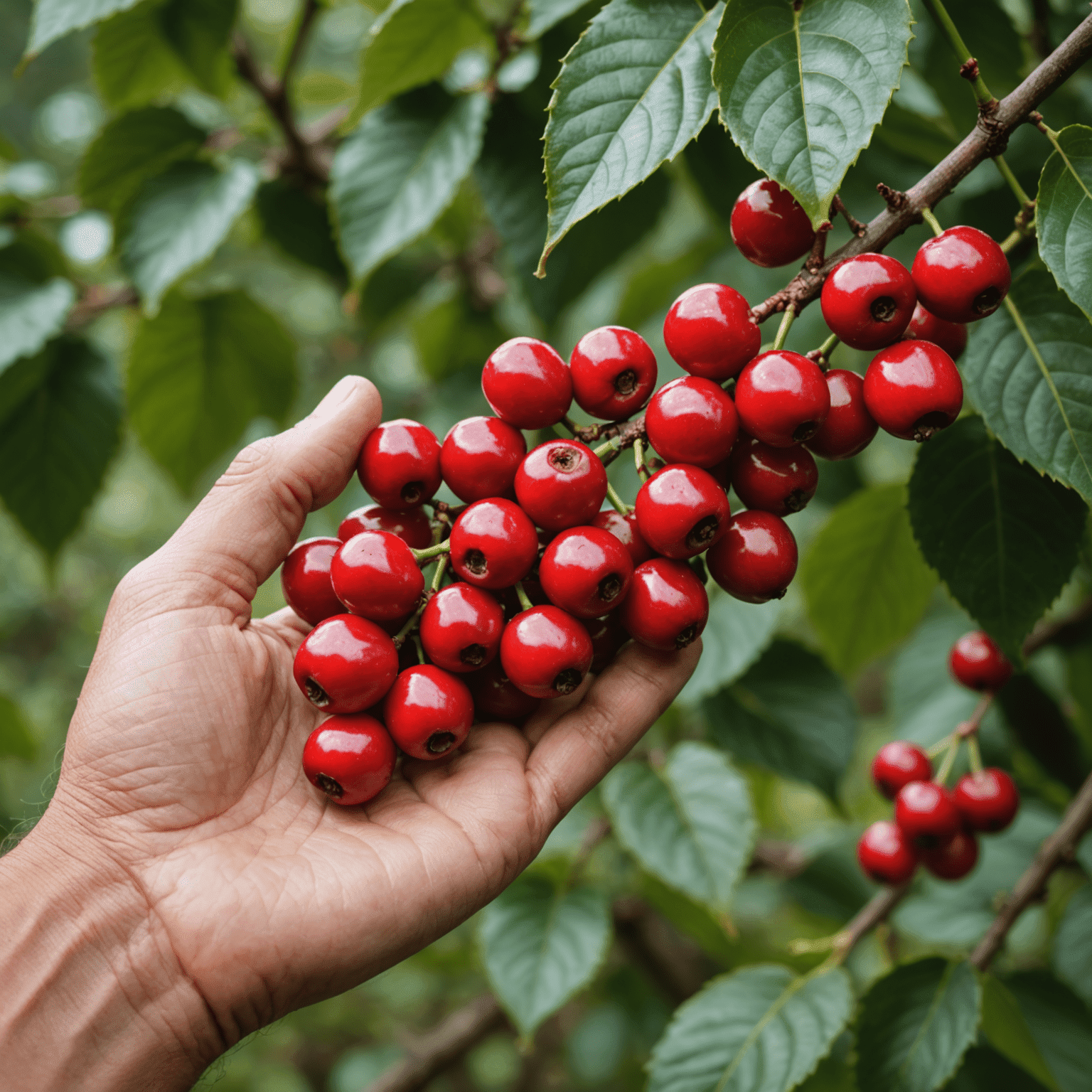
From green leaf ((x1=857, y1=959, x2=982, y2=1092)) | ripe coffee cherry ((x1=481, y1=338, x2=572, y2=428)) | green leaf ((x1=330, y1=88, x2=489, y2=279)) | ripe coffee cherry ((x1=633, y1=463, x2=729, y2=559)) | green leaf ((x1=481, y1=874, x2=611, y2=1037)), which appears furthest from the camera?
green leaf ((x1=481, y1=874, x2=611, y2=1037))

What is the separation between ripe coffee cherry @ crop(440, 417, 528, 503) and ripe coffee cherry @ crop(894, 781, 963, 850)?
1264 mm

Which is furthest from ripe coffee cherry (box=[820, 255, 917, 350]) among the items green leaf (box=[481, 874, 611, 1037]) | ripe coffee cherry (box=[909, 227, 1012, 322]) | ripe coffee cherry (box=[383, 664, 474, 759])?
green leaf (box=[481, 874, 611, 1037])

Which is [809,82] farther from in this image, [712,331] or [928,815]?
[928,815]

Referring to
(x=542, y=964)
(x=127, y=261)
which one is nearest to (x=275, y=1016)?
(x=542, y=964)

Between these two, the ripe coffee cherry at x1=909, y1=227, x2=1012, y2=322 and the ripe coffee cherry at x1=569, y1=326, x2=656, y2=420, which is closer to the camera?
the ripe coffee cherry at x1=909, y1=227, x2=1012, y2=322

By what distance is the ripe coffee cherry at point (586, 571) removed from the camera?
1267 millimetres

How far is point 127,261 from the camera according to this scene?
2176 mm

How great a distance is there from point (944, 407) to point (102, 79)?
2349mm

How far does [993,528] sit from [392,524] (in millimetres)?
1026

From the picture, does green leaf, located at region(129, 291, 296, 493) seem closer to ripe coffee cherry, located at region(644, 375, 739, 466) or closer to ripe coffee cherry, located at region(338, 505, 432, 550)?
ripe coffee cherry, located at region(338, 505, 432, 550)

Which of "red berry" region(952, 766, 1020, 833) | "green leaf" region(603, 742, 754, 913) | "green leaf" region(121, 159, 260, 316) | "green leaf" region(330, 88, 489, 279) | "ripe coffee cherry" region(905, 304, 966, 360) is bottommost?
"red berry" region(952, 766, 1020, 833)

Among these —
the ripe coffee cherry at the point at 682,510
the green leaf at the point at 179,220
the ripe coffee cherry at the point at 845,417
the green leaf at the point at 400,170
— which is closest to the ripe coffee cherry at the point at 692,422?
the ripe coffee cherry at the point at 682,510

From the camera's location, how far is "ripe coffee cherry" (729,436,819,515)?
1.32m

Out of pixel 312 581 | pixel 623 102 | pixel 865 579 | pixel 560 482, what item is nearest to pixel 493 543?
pixel 560 482
